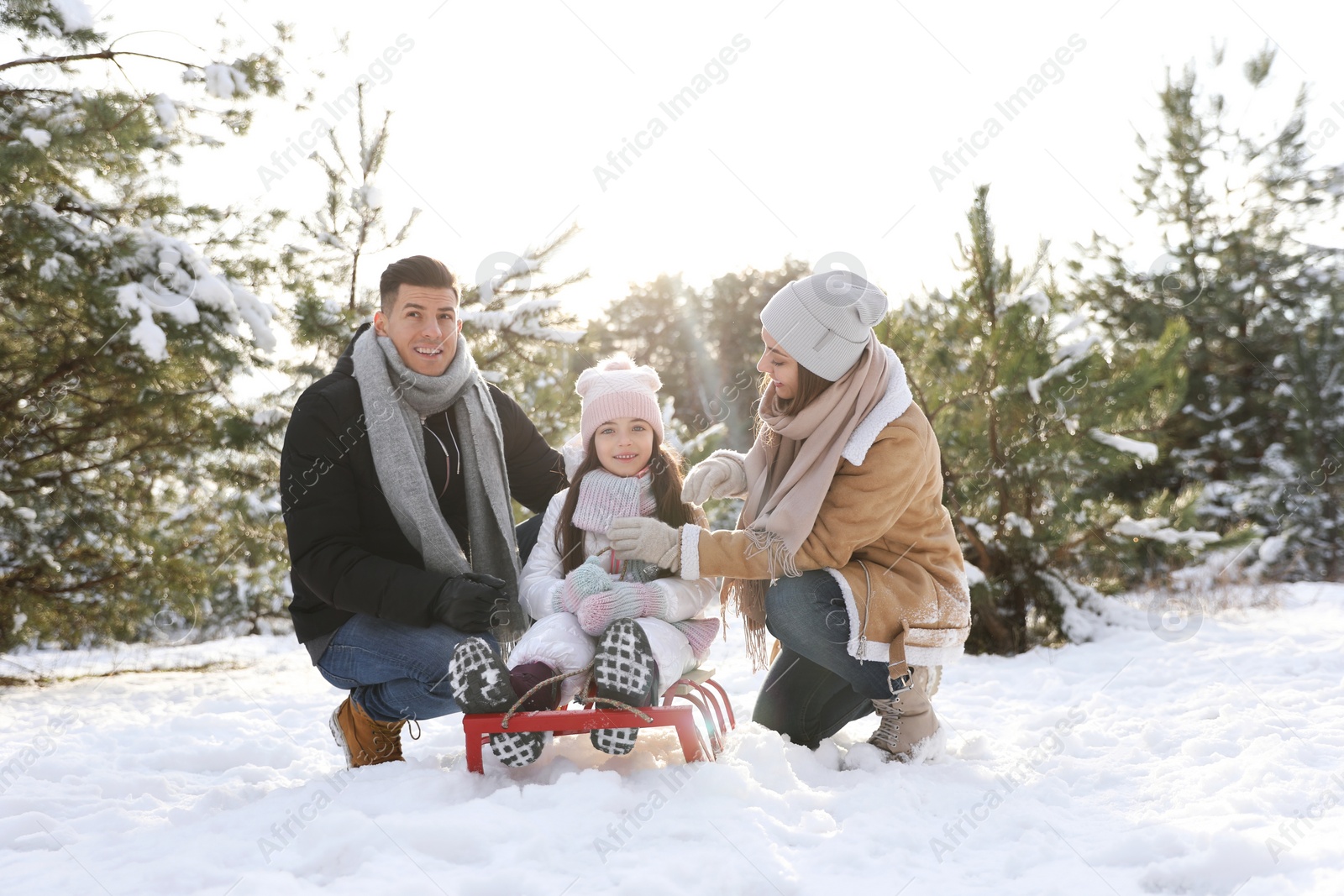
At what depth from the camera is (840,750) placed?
109 inches

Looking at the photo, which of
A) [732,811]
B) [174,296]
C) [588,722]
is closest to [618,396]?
[588,722]

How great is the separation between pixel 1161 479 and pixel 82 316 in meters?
11.7

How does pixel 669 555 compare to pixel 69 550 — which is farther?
pixel 69 550

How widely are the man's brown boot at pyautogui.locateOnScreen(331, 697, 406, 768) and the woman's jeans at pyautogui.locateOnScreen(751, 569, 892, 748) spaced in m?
1.18

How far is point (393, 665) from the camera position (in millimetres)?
2631

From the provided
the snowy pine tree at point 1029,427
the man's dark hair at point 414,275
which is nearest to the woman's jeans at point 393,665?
the man's dark hair at point 414,275

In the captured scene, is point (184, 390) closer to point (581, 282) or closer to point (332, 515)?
point (581, 282)

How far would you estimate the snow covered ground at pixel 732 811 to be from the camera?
5.89 feet

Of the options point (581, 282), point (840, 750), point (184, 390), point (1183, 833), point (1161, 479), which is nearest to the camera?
point (1183, 833)

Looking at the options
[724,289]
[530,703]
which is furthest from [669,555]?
[724,289]

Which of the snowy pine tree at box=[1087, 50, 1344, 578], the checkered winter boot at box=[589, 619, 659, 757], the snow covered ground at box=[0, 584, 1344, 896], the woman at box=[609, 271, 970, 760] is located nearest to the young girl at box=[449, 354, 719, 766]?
the checkered winter boot at box=[589, 619, 659, 757]

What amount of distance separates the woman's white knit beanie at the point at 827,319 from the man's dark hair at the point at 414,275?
1040 millimetres

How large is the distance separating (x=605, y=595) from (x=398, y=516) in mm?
759

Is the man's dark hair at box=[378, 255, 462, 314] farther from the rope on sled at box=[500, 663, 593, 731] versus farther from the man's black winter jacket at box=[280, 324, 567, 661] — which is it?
the rope on sled at box=[500, 663, 593, 731]
